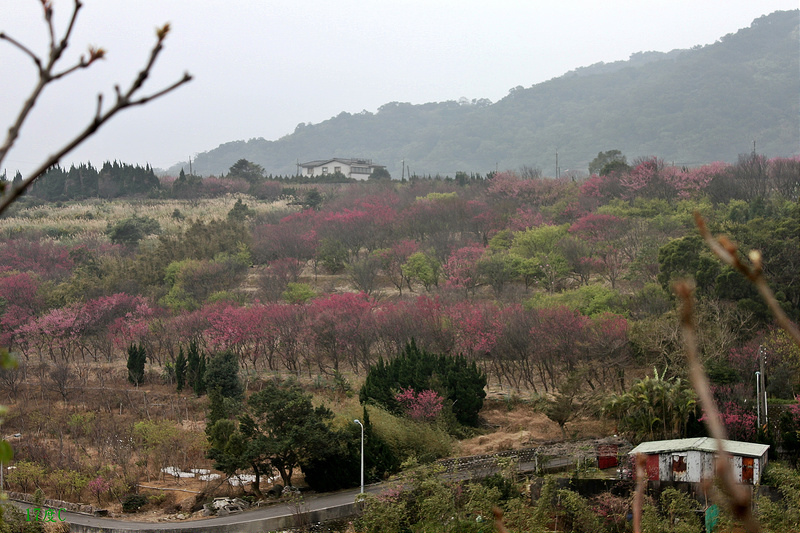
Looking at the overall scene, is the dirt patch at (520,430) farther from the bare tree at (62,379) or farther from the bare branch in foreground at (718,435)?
the bare branch in foreground at (718,435)

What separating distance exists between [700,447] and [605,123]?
11539 cm

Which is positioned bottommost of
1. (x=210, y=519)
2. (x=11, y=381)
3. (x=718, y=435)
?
(x=210, y=519)

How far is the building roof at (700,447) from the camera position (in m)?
20.1

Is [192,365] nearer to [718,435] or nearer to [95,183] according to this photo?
[718,435]

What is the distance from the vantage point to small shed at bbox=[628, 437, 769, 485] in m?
19.9

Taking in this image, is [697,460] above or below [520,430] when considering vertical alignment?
above

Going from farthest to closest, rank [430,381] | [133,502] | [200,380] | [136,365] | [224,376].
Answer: [136,365]
[200,380]
[224,376]
[430,381]
[133,502]

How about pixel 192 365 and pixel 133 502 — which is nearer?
pixel 133 502

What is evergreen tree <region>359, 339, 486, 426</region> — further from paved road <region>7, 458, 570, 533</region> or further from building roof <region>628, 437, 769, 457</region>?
building roof <region>628, 437, 769, 457</region>

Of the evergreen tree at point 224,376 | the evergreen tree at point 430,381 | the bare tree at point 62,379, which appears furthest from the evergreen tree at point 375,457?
the bare tree at point 62,379

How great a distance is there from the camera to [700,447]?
Result: 20609 mm

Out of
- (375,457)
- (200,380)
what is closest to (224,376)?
(200,380)

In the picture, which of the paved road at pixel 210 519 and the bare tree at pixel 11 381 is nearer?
the paved road at pixel 210 519

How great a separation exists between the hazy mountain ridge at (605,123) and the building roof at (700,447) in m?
91.1
